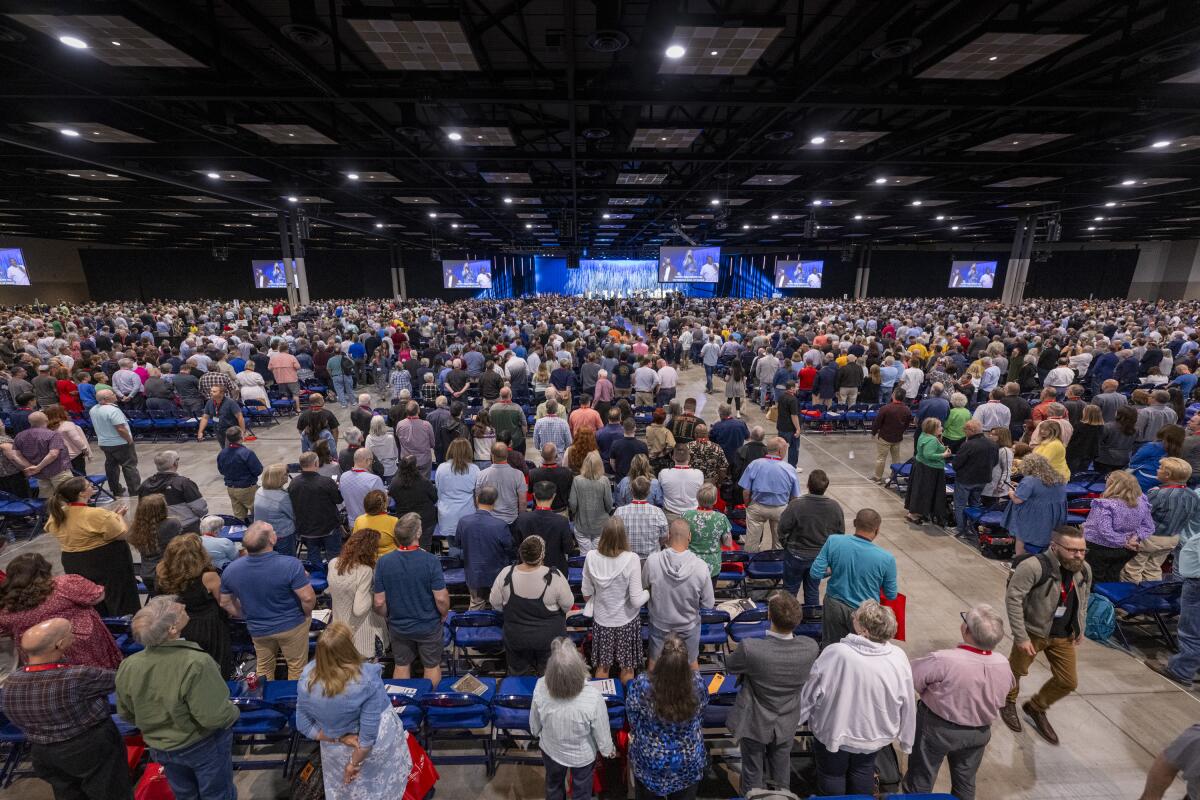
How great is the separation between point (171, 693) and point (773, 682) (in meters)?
3.05

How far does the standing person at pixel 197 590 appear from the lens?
333 centimetres

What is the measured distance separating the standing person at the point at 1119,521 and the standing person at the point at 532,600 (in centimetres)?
461

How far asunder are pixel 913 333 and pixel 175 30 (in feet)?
59.2

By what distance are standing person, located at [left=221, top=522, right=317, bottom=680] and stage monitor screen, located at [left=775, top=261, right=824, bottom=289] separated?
37555 millimetres

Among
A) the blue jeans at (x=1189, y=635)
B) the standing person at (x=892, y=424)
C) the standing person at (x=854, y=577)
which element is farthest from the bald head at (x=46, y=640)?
the standing person at (x=892, y=424)

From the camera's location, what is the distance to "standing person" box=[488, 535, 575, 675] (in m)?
3.47

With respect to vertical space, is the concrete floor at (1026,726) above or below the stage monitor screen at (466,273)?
below

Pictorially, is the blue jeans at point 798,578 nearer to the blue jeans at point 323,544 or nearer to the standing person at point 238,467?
the blue jeans at point 323,544

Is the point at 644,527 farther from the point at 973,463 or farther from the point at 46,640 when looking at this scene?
the point at 973,463

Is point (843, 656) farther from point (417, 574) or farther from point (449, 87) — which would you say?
point (449, 87)

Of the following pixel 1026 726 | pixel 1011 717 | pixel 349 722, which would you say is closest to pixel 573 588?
pixel 349 722

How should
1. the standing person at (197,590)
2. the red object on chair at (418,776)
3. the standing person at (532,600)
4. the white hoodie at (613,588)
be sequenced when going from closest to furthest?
1. the red object on chair at (418,776)
2. the standing person at (197,590)
3. the standing person at (532,600)
4. the white hoodie at (613,588)

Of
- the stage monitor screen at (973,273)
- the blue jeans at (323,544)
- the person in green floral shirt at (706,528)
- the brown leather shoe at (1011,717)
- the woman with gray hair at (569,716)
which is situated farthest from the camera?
the stage monitor screen at (973,273)

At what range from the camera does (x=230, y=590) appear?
3.59 metres
